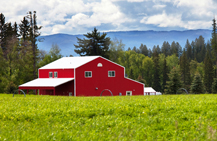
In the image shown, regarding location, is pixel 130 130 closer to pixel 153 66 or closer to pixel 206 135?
pixel 206 135

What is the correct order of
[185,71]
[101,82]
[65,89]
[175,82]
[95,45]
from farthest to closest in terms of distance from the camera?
[185,71], [95,45], [175,82], [101,82], [65,89]

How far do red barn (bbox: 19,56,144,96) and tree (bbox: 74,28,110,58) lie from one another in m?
24.6

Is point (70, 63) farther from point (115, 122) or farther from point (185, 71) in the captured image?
point (185, 71)

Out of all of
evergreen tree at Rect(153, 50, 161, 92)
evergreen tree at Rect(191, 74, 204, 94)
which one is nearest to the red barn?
evergreen tree at Rect(191, 74, 204, 94)

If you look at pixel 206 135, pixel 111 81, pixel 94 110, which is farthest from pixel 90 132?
pixel 111 81

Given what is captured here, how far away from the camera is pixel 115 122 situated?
37.9ft

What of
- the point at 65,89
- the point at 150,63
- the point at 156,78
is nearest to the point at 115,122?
the point at 65,89

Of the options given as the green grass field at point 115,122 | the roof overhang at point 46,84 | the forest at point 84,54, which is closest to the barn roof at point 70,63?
the roof overhang at point 46,84

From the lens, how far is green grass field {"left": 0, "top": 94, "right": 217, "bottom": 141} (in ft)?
33.1

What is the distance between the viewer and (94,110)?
44.5ft

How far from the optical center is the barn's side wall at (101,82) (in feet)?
152

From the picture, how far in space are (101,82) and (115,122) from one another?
36.8m

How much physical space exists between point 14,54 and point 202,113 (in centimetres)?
5400

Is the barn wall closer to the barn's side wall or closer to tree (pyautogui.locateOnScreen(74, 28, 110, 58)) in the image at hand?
the barn's side wall
